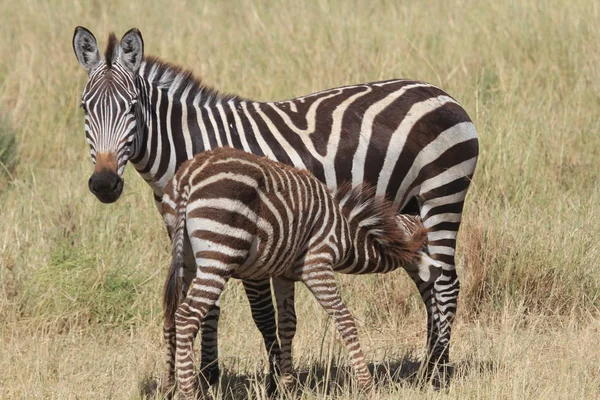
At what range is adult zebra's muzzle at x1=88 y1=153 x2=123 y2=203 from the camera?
5473mm

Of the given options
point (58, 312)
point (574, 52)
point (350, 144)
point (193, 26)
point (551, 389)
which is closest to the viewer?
point (551, 389)

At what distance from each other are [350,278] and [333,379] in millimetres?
1555

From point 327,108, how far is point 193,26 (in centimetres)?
684

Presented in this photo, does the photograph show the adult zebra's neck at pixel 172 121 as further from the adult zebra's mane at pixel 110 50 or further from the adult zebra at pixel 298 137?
the adult zebra's mane at pixel 110 50

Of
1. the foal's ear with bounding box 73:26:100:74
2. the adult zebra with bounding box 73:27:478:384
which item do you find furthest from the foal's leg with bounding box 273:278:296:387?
the foal's ear with bounding box 73:26:100:74

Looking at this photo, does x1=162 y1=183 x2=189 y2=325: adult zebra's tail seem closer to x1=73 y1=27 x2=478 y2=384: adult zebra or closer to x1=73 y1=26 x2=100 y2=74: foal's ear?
x1=73 y1=27 x2=478 y2=384: adult zebra

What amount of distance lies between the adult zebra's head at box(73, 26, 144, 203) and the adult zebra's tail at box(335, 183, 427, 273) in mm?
1294

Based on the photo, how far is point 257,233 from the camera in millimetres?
5285

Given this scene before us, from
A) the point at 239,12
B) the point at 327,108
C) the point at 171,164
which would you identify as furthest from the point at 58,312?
the point at 239,12

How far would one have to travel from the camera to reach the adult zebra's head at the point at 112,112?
5.54 meters

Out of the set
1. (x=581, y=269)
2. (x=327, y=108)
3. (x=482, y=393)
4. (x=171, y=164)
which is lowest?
(x=482, y=393)

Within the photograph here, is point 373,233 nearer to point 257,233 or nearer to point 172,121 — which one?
point 257,233

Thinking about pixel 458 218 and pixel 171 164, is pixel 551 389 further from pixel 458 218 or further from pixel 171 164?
pixel 171 164

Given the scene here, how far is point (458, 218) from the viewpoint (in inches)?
266
